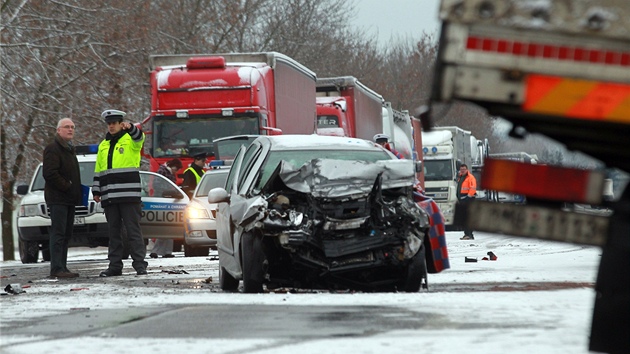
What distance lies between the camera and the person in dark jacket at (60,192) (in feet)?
51.4

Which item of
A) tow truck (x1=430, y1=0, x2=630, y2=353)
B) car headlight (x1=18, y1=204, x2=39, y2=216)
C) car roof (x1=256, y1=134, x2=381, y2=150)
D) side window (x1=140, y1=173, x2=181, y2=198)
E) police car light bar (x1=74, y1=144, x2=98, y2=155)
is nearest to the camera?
tow truck (x1=430, y1=0, x2=630, y2=353)

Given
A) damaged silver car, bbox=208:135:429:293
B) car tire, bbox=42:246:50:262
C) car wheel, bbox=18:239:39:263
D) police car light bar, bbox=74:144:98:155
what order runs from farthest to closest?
car tire, bbox=42:246:50:262
police car light bar, bbox=74:144:98:155
car wheel, bbox=18:239:39:263
damaged silver car, bbox=208:135:429:293

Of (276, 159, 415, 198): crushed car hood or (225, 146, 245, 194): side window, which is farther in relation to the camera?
(225, 146, 245, 194): side window

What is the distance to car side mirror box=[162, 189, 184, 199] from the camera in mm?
21844

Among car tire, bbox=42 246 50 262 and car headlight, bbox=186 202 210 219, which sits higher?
car headlight, bbox=186 202 210 219

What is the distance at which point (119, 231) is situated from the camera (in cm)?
1594

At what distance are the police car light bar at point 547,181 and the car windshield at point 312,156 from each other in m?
6.52

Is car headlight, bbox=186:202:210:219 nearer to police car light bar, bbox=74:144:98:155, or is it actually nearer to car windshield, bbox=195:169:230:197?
car windshield, bbox=195:169:230:197

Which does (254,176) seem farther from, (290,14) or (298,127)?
(290,14)

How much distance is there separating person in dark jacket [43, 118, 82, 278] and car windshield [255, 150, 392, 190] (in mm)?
4159

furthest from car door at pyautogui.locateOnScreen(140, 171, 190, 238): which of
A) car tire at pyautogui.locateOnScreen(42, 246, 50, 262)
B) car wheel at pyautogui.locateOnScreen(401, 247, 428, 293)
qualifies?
car wheel at pyautogui.locateOnScreen(401, 247, 428, 293)

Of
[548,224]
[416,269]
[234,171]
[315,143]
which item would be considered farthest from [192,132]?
[548,224]

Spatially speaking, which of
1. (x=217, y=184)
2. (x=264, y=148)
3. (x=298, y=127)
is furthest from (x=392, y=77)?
(x=264, y=148)

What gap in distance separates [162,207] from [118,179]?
6.03 m
